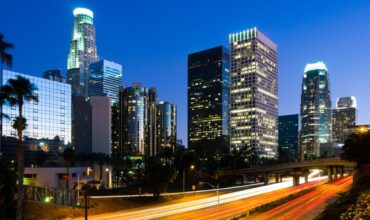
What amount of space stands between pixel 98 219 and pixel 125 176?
362ft

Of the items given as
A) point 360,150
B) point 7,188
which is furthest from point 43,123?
point 360,150

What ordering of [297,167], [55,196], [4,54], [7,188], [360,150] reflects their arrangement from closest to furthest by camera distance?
[4,54] < [7,188] < [55,196] < [360,150] < [297,167]

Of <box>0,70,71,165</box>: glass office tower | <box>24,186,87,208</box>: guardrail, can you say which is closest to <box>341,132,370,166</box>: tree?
<box>24,186,87,208</box>: guardrail

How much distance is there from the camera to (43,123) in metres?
164

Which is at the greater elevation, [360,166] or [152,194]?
[360,166]

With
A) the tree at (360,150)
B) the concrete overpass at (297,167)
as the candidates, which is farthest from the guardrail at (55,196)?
the concrete overpass at (297,167)

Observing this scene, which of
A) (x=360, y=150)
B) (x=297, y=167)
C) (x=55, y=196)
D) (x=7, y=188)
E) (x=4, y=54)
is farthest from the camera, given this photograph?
(x=297, y=167)

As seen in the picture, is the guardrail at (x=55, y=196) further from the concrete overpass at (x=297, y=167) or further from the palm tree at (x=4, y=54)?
the concrete overpass at (x=297, y=167)

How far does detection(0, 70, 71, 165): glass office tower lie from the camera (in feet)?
517

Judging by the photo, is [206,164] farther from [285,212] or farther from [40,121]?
[285,212]

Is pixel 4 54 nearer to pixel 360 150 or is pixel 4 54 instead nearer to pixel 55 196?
pixel 55 196

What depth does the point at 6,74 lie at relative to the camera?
155 m

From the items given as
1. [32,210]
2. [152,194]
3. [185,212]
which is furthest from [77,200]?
[152,194]

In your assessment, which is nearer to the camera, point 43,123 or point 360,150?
point 360,150
